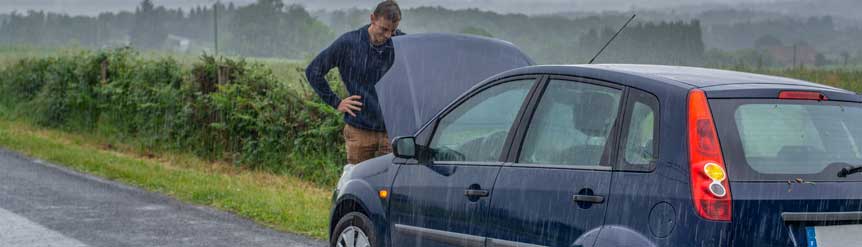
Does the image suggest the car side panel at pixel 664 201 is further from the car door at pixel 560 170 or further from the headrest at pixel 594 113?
the headrest at pixel 594 113

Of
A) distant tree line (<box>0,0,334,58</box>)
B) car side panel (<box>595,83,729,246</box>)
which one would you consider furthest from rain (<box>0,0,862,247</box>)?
distant tree line (<box>0,0,334,58</box>)

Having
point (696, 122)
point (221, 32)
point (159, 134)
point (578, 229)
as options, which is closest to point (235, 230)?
point (578, 229)

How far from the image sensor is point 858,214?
15.1 ft

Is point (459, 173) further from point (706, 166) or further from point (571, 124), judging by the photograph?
point (706, 166)

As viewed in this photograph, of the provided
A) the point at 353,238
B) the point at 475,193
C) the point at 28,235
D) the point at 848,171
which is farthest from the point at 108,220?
the point at 848,171

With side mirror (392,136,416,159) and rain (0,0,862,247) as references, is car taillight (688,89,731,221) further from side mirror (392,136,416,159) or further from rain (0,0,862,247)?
side mirror (392,136,416,159)

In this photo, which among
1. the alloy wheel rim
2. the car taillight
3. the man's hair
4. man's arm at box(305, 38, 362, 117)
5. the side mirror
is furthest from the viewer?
man's arm at box(305, 38, 362, 117)

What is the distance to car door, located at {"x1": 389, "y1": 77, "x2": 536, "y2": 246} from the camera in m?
5.79

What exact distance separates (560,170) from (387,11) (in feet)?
10.5

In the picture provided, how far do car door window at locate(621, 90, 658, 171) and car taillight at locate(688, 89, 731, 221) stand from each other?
192 millimetres

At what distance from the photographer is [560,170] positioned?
5277 mm

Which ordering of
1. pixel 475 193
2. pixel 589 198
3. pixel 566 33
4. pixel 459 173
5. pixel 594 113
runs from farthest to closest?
pixel 566 33 < pixel 459 173 < pixel 475 193 < pixel 594 113 < pixel 589 198

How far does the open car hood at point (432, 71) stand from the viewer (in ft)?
26.3

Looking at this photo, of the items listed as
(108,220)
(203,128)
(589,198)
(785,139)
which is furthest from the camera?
(203,128)
